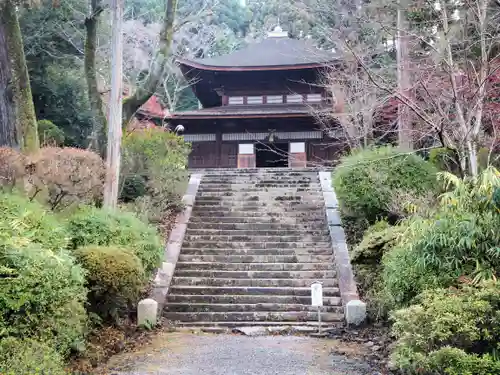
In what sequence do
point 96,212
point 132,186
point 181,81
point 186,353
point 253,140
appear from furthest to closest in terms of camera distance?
point 181,81 < point 253,140 < point 132,186 < point 96,212 < point 186,353

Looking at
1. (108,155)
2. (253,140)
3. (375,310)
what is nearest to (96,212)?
(108,155)

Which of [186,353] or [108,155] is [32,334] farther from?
[108,155]

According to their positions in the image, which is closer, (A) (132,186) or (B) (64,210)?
(B) (64,210)

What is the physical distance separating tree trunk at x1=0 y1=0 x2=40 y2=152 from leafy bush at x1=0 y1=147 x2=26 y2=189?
2198mm

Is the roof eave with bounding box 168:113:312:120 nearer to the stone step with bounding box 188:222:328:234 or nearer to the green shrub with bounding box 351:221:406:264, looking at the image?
the stone step with bounding box 188:222:328:234

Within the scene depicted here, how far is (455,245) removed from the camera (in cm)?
Result: 574

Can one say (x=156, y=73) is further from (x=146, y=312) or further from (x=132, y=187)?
(x=146, y=312)

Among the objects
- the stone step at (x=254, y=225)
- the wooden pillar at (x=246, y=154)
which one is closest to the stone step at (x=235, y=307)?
the stone step at (x=254, y=225)

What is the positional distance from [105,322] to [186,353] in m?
1.50

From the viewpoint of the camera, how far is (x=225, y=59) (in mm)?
21125

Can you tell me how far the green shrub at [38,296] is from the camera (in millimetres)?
4609

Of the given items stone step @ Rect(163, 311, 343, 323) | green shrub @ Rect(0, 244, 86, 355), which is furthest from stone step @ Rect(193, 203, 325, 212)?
green shrub @ Rect(0, 244, 86, 355)

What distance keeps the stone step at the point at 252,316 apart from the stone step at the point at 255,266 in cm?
162

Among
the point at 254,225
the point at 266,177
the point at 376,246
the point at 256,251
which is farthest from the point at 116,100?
the point at 376,246
